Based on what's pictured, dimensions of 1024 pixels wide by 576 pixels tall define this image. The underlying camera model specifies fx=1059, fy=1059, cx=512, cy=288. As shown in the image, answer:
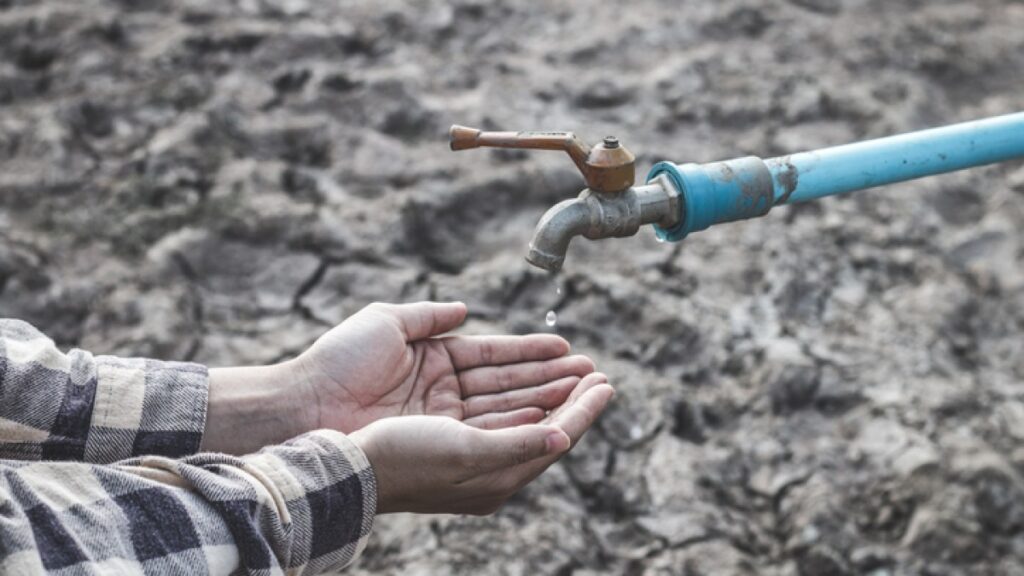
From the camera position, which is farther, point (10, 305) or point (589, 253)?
point (589, 253)

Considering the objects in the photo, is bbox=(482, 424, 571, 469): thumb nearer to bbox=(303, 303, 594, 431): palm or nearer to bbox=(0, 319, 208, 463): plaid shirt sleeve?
bbox=(303, 303, 594, 431): palm

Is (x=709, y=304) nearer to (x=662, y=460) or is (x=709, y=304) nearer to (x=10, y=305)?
(x=662, y=460)

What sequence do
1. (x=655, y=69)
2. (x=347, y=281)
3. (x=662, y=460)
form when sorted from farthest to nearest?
(x=655, y=69)
(x=347, y=281)
(x=662, y=460)

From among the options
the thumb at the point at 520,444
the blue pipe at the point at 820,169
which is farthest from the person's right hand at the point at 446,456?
the blue pipe at the point at 820,169

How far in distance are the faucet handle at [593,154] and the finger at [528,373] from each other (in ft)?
1.73

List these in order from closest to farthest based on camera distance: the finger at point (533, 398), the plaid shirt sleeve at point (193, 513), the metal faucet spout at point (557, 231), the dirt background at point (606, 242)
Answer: the plaid shirt sleeve at point (193, 513) < the metal faucet spout at point (557, 231) < the finger at point (533, 398) < the dirt background at point (606, 242)

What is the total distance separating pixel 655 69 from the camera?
3705 mm

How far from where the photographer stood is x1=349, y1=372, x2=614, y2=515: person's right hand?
1.73 metres

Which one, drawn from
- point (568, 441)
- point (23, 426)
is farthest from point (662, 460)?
point (23, 426)

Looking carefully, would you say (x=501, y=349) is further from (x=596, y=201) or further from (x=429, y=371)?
(x=596, y=201)

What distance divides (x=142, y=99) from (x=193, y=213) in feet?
2.01

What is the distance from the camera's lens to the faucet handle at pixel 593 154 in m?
1.66

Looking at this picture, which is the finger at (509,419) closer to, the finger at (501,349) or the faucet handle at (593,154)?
the finger at (501,349)

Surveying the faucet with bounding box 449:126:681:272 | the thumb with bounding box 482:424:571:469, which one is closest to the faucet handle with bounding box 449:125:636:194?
the faucet with bounding box 449:126:681:272
